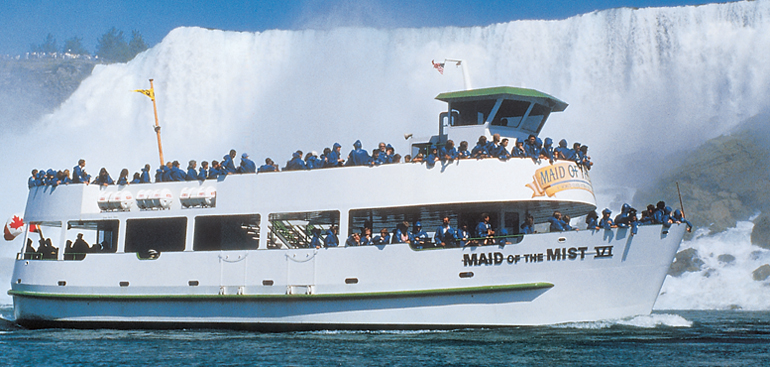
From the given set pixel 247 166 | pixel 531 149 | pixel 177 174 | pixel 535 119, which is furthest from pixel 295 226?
pixel 531 149

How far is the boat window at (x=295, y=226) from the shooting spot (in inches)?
733

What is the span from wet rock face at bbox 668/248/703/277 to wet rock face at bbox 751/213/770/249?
10.1ft

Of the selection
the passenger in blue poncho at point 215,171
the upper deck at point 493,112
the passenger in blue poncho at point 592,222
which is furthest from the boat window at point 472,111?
the passenger in blue poncho at point 215,171

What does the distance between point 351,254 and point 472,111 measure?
176 inches

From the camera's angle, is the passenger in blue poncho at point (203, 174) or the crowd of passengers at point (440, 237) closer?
the crowd of passengers at point (440, 237)

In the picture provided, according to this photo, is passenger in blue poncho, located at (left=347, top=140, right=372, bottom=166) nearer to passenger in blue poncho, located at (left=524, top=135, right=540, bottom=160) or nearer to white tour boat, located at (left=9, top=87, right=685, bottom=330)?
white tour boat, located at (left=9, top=87, right=685, bottom=330)

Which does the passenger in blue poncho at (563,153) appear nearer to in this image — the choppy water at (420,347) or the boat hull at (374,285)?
the boat hull at (374,285)

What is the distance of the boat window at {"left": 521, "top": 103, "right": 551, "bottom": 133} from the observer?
18.4 metres

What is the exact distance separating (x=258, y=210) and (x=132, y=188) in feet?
12.2

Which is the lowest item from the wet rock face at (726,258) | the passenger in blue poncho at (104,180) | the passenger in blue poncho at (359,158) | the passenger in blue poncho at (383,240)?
the passenger in blue poncho at (383,240)

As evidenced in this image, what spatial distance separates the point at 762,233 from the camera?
131ft

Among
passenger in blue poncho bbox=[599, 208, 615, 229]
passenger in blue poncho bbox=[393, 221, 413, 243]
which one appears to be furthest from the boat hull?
passenger in blue poncho bbox=[393, 221, 413, 243]

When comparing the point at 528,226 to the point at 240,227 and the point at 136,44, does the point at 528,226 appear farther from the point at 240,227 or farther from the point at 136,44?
the point at 136,44

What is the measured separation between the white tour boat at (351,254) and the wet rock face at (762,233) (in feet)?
84.6
